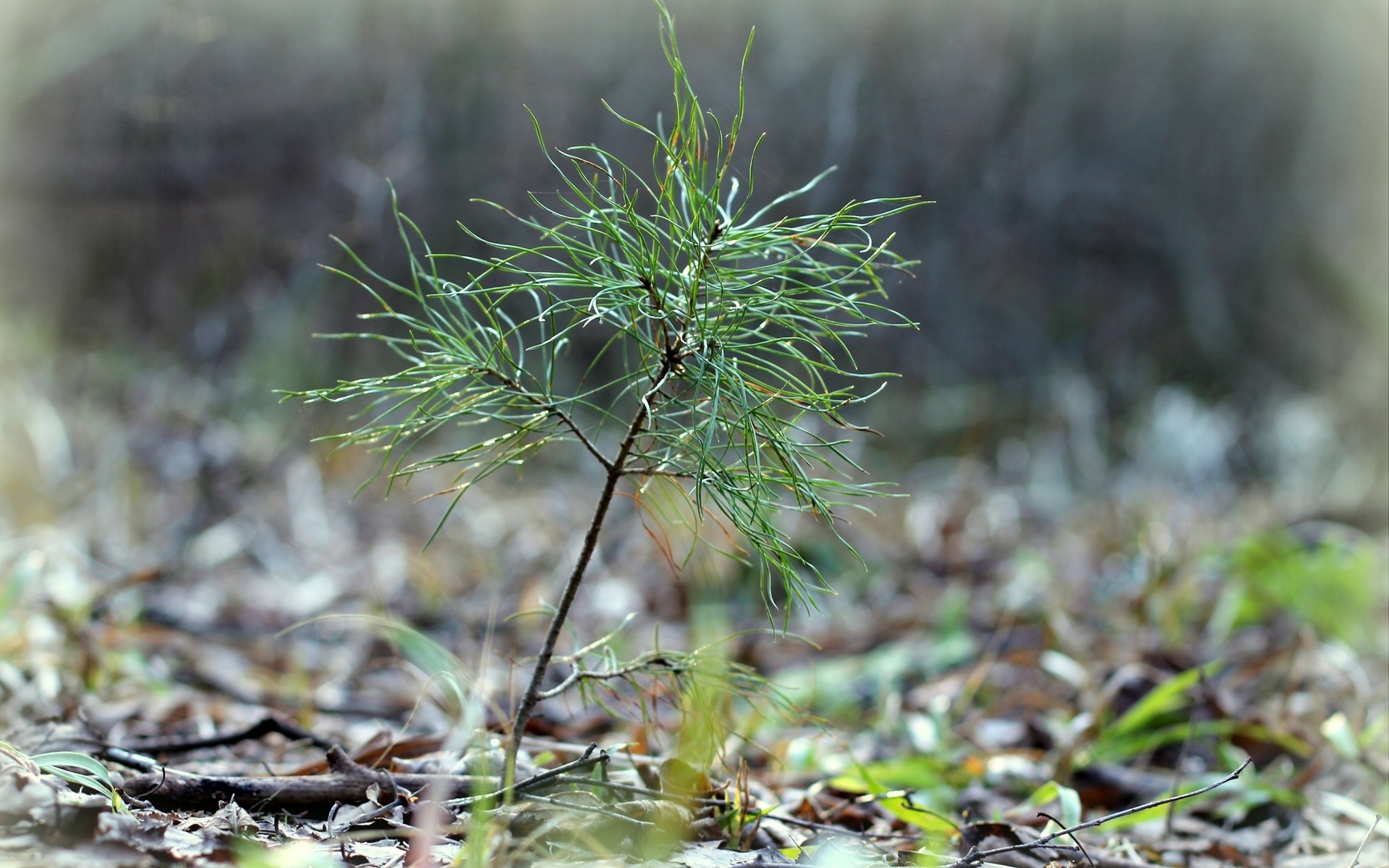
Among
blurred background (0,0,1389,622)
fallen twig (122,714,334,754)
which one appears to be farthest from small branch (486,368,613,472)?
blurred background (0,0,1389,622)

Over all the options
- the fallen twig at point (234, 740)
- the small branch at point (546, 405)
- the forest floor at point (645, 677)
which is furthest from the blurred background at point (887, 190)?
the small branch at point (546, 405)

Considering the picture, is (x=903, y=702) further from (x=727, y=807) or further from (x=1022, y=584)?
(x=727, y=807)

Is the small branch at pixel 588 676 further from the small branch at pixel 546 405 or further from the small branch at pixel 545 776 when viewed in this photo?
the small branch at pixel 546 405

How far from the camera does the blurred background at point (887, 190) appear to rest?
4.75 meters

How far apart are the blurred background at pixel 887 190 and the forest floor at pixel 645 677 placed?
62cm

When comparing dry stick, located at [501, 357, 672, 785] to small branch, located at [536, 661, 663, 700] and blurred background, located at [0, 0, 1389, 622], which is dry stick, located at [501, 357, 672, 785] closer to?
small branch, located at [536, 661, 663, 700]

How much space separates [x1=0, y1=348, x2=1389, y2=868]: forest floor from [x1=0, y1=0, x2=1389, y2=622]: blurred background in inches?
24.4

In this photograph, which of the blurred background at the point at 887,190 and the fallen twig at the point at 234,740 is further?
the blurred background at the point at 887,190

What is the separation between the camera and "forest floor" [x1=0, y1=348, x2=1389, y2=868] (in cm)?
90

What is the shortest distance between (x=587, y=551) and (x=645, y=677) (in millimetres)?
1106

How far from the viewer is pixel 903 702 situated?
6.54 ft

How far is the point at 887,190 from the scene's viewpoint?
18.9ft

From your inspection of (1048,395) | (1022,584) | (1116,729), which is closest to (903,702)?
(1116,729)

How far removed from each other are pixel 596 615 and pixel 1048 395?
12.7 ft
